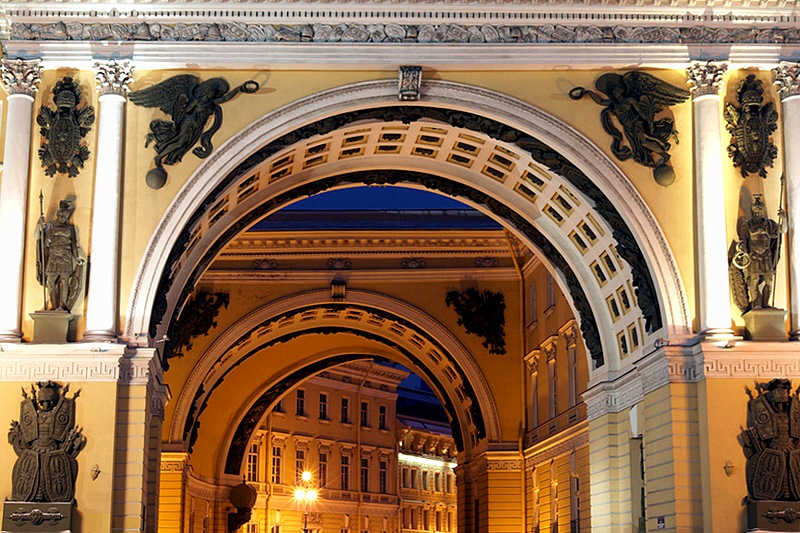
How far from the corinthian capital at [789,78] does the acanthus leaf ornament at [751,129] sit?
39cm

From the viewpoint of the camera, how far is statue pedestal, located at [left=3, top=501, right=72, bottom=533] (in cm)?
2533

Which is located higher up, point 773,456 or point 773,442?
point 773,442

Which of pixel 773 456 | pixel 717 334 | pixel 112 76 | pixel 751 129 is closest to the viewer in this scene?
pixel 773 456

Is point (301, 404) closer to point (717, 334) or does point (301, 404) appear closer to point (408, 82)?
point (408, 82)

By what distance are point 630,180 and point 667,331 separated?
3.15 meters

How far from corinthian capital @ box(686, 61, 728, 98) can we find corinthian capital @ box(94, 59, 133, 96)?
11.2 metres

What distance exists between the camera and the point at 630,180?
28312 mm

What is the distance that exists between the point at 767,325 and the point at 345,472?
160 ft

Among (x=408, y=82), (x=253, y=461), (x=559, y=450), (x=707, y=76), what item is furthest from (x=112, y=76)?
(x=253, y=461)

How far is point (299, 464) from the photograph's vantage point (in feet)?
228

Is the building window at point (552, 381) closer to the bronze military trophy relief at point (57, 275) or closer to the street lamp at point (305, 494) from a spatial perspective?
the bronze military trophy relief at point (57, 275)

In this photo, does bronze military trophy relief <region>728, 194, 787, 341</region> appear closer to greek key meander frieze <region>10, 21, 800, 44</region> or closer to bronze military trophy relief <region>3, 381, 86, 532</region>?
greek key meander frieze <region>10, 21, 800, 44</region>

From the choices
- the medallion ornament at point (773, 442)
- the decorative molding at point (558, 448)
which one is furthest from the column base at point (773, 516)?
the decorative molding at point (558, 448)

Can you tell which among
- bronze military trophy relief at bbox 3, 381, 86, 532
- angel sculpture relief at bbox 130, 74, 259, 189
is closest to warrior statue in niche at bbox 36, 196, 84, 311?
bronze military trophy relief at bbox 3, 381, 86, 532
